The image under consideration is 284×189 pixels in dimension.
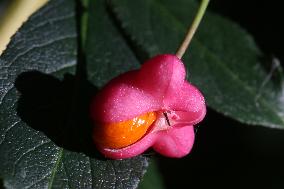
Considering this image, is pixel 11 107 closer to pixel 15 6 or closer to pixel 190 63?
pixel 15 6

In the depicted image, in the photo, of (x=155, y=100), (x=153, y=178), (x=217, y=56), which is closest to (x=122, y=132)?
(x=155, y=100)

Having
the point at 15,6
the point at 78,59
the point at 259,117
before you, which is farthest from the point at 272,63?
the point at 15,6

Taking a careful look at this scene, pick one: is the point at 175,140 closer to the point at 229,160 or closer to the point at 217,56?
the point at 217,56

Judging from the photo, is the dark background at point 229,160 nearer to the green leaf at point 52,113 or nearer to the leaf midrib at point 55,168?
the green leaf at point 52,113

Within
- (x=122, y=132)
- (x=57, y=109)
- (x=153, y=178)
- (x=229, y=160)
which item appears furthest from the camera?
(x=229, y=160)

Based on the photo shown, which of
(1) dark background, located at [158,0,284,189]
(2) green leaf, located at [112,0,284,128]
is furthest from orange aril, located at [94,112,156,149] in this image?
(1) dark background, located at [158,0,284,189]

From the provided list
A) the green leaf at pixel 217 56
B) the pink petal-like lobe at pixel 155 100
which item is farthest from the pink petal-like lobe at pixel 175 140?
the green leaf at pixel 217 56
